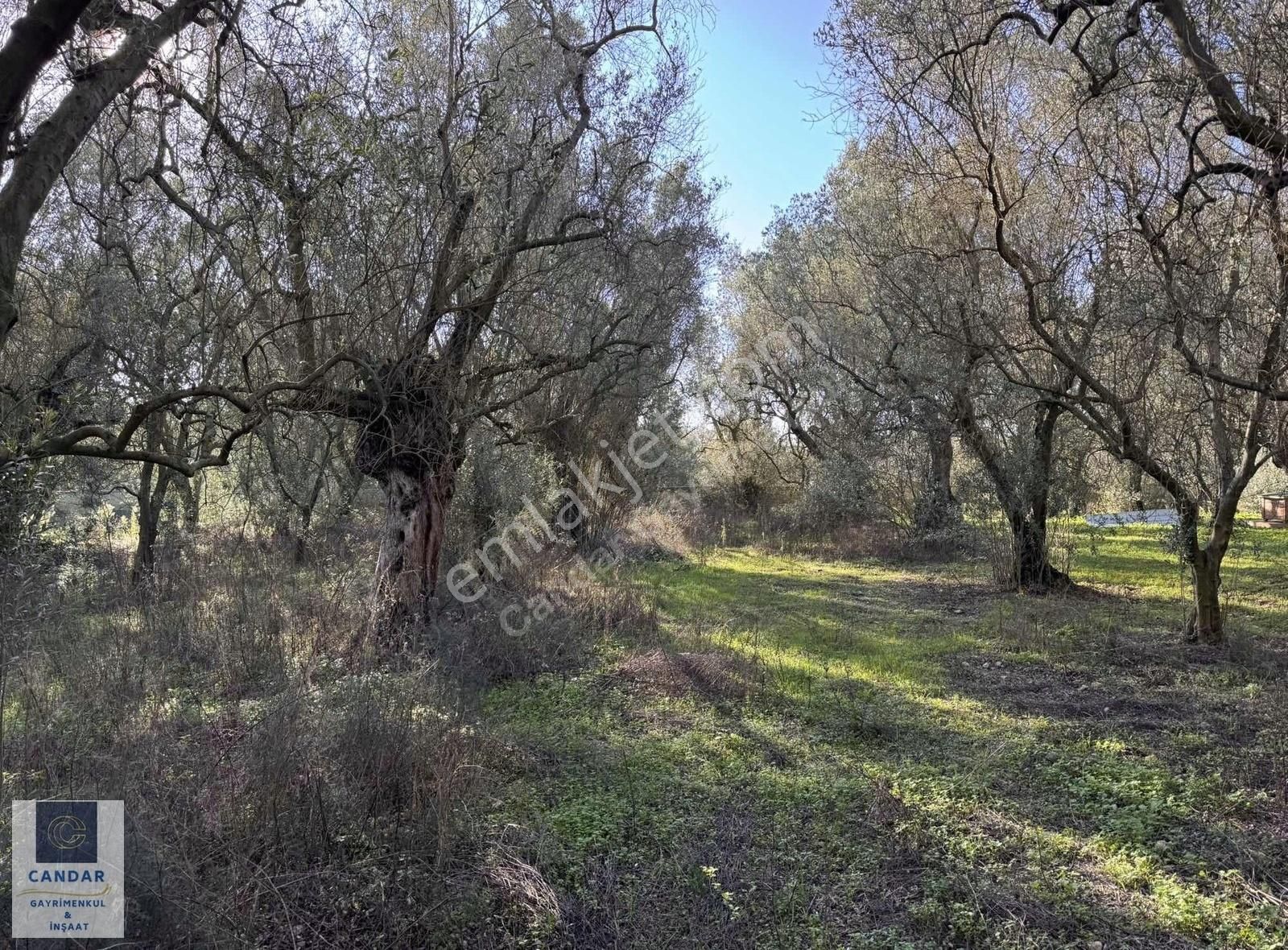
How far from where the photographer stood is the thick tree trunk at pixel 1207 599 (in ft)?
23.2

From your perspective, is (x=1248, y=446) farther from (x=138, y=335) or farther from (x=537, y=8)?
(x=138, y=335)

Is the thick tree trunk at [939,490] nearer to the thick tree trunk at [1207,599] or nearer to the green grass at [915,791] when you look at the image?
the green grass at [915,791]

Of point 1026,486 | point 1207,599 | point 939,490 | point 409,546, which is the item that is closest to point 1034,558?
point 1026,486

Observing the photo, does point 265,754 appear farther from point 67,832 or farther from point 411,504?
point 411,504

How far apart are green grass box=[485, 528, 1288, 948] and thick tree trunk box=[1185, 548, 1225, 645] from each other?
0.21 meters

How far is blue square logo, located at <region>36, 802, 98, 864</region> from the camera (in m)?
2.78

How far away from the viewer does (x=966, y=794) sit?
4246 mm

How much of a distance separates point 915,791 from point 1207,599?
4.86 metres

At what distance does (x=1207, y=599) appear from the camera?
718 centimetres

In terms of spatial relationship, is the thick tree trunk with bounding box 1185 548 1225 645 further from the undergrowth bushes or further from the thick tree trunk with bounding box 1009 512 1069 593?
the undergrowth bushes

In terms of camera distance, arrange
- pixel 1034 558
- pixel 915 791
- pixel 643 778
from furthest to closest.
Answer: pixel 1034 558 < pixel 643 778 < pixel 915 791

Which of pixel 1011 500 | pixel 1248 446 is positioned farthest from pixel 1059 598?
pixel 1248 446

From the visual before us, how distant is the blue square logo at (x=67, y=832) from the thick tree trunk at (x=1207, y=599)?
8.53m

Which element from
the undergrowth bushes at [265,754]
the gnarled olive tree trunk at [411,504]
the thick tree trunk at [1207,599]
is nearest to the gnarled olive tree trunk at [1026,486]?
the thick tree trunk at [1207,599]
